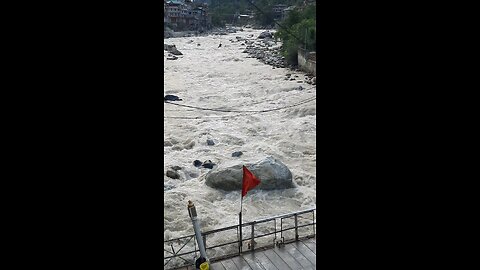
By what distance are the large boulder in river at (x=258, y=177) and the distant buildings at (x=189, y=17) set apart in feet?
77.1

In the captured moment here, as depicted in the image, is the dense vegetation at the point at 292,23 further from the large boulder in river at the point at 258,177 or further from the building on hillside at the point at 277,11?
the large boulder in river at the point at 258,177

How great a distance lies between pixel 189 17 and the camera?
3145 cm

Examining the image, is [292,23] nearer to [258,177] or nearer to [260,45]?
[260,45]

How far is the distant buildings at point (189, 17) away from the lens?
3036cm

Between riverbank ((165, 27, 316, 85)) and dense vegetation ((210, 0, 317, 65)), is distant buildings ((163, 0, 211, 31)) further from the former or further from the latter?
dense vegetation ((210, 0, 317, 65))

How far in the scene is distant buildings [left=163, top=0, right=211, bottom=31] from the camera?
99.6 feet

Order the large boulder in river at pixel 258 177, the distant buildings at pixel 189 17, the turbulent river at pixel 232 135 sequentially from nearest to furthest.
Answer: the turbulent river at pixel 232 135
the large boulder in river at pixel 258 177
the distant buildings at pixel 189 17

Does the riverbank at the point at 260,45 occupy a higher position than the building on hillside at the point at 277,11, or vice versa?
the building on hillside at the point at 277,11

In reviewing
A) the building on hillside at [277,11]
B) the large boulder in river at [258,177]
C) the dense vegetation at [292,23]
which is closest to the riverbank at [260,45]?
the dense vegetation at [292,23]

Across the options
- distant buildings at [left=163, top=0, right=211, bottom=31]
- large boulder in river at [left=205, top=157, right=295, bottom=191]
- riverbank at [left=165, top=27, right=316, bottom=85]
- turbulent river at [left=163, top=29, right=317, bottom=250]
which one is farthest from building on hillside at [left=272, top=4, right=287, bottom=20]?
large boulder in river at [left=205, top=157, right=295, bottom=191]
